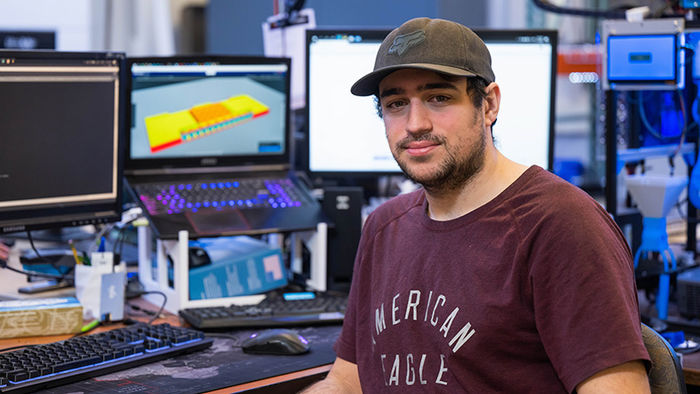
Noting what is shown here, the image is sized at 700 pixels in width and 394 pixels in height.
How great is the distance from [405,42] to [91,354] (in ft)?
2.59

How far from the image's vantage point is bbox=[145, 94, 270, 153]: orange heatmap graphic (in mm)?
2027

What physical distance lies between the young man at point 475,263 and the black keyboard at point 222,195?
2.15 ft

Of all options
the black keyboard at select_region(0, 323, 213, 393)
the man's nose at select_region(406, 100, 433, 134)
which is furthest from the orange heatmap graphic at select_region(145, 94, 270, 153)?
the man's nose at select_region(406, 100, 433, 134)

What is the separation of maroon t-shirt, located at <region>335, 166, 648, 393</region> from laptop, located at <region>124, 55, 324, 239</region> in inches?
25.3

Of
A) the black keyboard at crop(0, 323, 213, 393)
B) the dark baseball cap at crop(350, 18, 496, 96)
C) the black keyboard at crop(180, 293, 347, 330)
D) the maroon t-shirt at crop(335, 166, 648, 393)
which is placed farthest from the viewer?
the black keyboard at crop(180, 293, 347, 330)

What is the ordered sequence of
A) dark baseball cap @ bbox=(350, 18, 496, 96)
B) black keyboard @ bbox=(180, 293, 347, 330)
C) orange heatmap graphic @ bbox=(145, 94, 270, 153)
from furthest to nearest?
1. orange heatmap graphic @ bbox=(145, 94, 270, 153)
2. black keyboard @ bbox=(180, 293, 347, 330)
3. dark baseball cap @ bbox=(350, 18, 496, 96)

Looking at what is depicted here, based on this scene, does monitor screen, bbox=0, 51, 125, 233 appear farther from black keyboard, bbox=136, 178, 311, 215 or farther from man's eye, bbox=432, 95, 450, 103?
man's eye, bbox=432, 95, 450, 103

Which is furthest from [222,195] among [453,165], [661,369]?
[661,369]

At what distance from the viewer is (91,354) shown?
1.50m

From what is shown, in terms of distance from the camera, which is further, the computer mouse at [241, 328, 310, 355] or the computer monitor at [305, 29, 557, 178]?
the computer monitor at [305, 29, 557, 178]

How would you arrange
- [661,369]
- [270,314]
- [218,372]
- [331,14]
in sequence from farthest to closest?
[331,14] → [270,314] → [218,372] → [661,369]

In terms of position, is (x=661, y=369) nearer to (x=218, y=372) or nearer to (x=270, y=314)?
(x=218, y=372)

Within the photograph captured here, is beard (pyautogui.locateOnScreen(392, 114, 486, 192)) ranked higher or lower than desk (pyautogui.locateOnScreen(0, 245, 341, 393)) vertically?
higher

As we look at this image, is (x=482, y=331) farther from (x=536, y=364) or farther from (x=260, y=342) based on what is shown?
(x=260, y=342)
